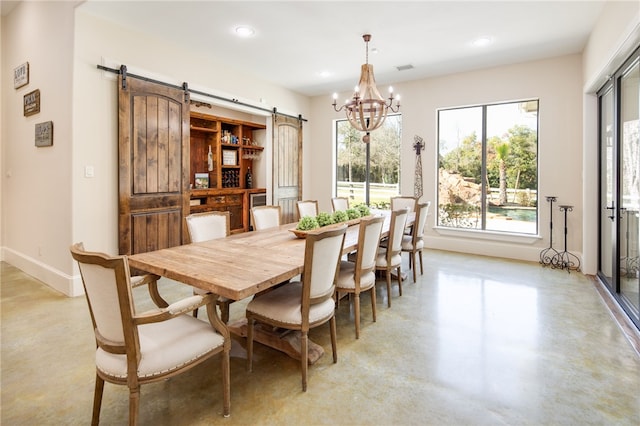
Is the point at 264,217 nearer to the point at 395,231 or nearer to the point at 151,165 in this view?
the point at 395,231

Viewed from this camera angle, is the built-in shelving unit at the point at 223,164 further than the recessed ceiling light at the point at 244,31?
Yes

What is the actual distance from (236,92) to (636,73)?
4751 millimetres

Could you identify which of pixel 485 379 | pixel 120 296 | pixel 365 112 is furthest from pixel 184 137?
pixel 485 379

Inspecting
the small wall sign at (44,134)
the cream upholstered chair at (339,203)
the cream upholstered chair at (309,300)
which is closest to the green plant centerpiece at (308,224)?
the cream upholstered chair at (309,300)

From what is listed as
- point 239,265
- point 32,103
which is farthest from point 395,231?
point 32,103

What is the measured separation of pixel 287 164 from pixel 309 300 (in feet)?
15.6

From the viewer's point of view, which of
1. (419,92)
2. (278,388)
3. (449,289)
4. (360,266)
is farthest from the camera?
(419,92)

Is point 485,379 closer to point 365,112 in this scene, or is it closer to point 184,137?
point 365,112

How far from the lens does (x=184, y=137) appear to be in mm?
4465

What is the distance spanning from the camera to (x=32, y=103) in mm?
4074

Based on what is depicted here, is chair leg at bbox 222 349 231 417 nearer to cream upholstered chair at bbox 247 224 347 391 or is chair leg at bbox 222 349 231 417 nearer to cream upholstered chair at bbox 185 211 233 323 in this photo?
cream upholstered chair at bbox 247 224 347 391

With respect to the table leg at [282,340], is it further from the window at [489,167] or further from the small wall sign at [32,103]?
the window at [489,167]

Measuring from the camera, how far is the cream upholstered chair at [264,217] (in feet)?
11.9

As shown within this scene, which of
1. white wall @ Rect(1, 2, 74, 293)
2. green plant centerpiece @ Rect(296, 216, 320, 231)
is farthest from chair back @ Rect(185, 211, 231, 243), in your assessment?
white wall @ Rect(1, 2, 74, 293)
